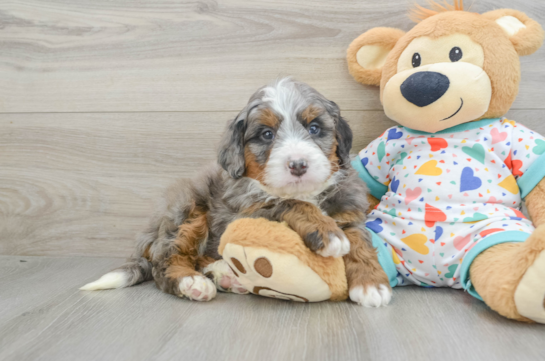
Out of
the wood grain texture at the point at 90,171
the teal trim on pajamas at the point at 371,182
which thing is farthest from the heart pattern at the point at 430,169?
the wood grain texture at the point at 90,171

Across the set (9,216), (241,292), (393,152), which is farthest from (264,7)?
(9,216)

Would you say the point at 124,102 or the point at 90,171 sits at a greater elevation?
the point at 124,102

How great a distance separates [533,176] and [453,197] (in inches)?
12.0

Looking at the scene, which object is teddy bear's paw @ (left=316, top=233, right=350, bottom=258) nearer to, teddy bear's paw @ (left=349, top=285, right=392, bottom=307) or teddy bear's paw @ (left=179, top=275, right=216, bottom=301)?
teddy bear's paw @ (left=349, top=285, right=392, bottom=307)

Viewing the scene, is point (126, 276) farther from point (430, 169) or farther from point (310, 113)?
point (430, 169)

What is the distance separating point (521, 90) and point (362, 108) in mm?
788

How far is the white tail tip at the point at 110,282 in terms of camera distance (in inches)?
72.7

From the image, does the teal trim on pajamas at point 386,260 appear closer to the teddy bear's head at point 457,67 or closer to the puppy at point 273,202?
the puppy at point 273,202

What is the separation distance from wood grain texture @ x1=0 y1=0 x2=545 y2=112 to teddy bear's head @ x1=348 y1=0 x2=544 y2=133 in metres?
0.38

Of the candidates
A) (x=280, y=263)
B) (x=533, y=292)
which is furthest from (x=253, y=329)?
(x=533, y=292)

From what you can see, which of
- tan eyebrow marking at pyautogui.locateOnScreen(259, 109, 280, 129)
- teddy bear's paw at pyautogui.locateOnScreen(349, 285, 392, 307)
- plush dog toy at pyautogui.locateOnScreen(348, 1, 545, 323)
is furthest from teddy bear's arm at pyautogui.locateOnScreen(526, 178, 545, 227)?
tan eyebrow marking at pyautogui.locateOnScreen(259, 109, 280, 129)

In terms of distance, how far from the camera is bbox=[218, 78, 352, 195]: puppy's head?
4.91 ft

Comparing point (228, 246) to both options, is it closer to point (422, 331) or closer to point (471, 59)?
point (422, 331)

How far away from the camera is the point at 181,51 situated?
230 cm
